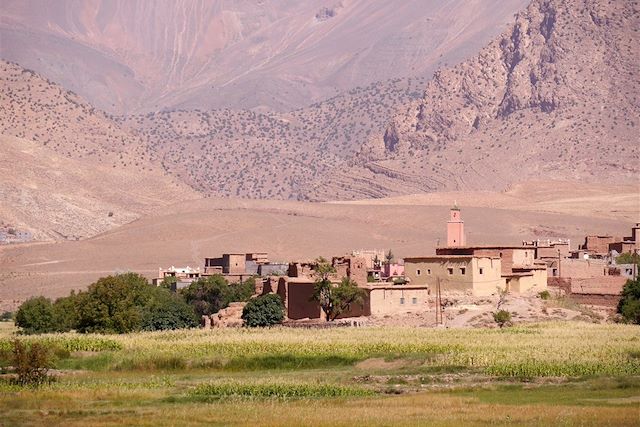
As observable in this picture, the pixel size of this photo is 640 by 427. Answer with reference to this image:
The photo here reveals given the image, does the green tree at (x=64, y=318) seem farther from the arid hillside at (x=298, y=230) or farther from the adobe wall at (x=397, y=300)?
the arid hillside at (x=298, y=230)

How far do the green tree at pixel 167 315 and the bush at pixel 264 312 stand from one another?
12.5 ft

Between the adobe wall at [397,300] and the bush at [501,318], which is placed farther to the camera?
the adobe wall at [397,300]

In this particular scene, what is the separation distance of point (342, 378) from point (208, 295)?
3407 cm

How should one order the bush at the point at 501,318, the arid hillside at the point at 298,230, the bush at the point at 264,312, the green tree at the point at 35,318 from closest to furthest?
the bush at the point at 501,318, the bush at the point at 264,312, the green tree at the point at 35,318, the arid hillside at the point at 298,230

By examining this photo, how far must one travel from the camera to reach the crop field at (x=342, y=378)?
42.7 meters

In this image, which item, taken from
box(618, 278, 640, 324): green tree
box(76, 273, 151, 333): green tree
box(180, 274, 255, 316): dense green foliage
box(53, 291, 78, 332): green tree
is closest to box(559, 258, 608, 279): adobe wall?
box(618, 278, 640, 324): green tree

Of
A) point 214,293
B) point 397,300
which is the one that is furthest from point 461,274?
point 214,293

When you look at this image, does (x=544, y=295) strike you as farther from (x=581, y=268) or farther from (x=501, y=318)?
(x=581, y=268)

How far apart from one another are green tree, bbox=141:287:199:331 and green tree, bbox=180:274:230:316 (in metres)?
3.64

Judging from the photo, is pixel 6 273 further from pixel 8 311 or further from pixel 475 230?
pixel 475 230

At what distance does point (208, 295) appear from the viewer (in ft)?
276

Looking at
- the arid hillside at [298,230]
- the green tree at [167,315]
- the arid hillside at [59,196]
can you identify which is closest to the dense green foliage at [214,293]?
the green tree at [167,315]

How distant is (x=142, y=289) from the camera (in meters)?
80.4

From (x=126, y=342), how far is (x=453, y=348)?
12075mm
